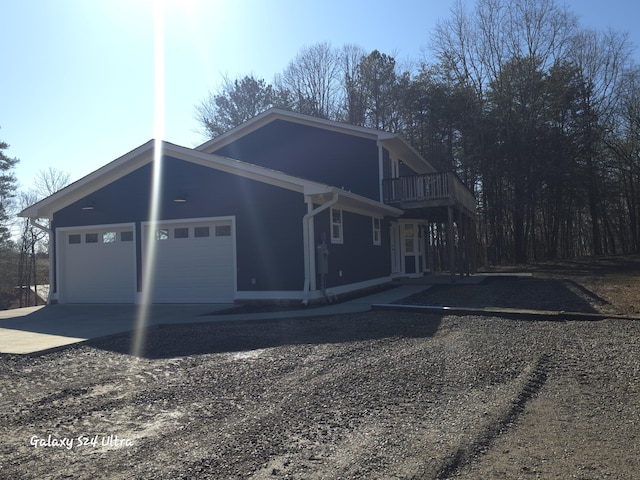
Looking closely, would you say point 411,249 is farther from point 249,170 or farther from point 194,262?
point 194,262

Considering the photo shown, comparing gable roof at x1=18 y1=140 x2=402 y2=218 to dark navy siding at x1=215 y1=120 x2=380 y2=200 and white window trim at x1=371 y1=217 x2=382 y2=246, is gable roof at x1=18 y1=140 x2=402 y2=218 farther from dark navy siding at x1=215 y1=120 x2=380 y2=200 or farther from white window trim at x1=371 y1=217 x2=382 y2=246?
dark navy siding at x1=215 y1=120 x2=380 y2=200

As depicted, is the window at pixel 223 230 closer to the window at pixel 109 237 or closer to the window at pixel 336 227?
the window at pixel 336 227

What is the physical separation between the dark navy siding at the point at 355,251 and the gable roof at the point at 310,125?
2.79 meters

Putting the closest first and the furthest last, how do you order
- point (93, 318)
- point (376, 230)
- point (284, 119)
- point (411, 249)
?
1. point (93, 318)
2. point (376, 230)
3. point (284, 119)
4. point (411, 249)

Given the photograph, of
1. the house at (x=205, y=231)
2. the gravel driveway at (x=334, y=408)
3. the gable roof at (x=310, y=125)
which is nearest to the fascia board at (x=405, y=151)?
the gable roof at (x=310, y=125)

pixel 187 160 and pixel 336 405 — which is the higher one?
pixel 187 160

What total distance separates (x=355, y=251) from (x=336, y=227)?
146 centimetres

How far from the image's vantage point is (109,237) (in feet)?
48.3

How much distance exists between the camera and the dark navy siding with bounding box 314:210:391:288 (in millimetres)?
13531

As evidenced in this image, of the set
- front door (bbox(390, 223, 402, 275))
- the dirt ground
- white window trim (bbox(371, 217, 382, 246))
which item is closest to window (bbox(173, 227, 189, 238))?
the dirt ground

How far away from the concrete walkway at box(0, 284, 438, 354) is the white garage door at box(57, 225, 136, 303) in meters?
0.60

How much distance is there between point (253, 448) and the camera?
3807mm

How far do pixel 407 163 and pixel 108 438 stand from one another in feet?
64.3

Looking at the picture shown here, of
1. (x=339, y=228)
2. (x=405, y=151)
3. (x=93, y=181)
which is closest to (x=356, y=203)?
(x=339, y=228)
